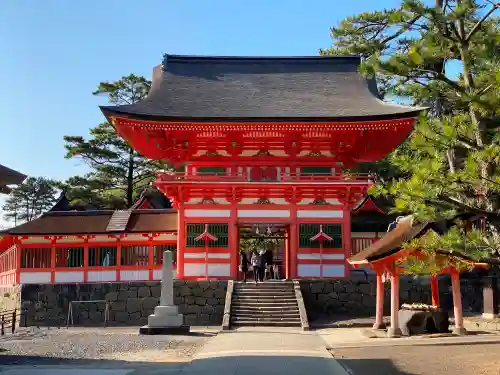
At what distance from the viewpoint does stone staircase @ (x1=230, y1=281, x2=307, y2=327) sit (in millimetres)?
22062

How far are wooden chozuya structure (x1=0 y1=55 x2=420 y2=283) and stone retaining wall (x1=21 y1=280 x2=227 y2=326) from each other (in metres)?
1.01

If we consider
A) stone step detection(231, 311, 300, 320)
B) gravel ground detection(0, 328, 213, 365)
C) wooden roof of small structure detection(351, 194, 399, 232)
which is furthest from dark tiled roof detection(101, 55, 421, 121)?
gravel ground detection(0, 328, 213, 365)

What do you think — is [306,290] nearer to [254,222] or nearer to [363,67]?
[254,222]

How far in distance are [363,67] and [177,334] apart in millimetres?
12446

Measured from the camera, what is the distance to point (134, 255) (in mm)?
27922

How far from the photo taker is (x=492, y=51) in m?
10.4

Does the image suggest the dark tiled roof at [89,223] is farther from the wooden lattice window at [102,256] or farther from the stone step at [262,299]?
the stone step at [262,299]

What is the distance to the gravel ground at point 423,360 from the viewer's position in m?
11.5

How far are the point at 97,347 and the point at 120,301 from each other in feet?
30.6

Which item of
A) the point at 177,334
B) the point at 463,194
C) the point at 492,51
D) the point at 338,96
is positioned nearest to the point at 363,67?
the point at 492,51

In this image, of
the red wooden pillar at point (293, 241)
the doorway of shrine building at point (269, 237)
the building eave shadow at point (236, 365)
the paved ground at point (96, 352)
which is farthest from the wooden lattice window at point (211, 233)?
the building eave shadow at point (236, 365)

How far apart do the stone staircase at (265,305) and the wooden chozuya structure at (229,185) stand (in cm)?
153

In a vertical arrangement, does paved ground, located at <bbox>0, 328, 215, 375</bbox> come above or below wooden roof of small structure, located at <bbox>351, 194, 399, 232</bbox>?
below

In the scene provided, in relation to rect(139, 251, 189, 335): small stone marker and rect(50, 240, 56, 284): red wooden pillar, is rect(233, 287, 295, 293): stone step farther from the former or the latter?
rect(50, 240, 56, 284): red wooden pillar
